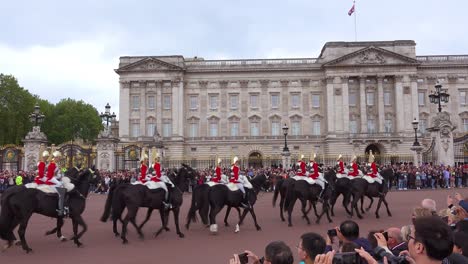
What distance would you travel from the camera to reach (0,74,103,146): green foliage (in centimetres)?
6069

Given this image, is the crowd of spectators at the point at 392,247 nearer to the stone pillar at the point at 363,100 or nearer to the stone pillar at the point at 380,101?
the stone pillar at the point at 363,100

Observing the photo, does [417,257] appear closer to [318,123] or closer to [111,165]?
[111,165]

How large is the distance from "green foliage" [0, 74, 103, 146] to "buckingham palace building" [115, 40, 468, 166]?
49.5ft

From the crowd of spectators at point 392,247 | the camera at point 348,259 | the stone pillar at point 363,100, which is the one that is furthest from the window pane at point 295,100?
the camera at point 348,259

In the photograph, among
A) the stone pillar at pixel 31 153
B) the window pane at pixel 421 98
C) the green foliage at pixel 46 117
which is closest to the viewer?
the stone pillar at pixel 31 153

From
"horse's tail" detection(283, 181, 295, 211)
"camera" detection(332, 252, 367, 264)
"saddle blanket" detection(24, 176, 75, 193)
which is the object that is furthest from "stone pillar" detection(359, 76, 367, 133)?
"camera" detection(332, 252, 367, 264)

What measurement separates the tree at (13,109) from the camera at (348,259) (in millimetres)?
65085

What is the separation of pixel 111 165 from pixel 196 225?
2185cm

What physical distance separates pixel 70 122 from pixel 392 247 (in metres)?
74.7

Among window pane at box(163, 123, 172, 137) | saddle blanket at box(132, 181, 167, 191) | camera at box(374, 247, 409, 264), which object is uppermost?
window pane at box(163, 123, 172, 137)

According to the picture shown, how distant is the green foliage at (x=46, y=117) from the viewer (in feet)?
199

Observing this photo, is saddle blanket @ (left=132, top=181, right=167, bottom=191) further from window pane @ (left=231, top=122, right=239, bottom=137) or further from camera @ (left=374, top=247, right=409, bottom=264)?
window pane @ (left=231, top=122, right=239, bottom=137)

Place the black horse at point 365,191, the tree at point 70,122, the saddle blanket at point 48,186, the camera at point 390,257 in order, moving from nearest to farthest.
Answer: the camera at point 390,257 < the saddle blanket at point 48,186 < the black horse at point 365,191 < the tree at point 70,122

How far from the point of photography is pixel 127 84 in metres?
60.1
